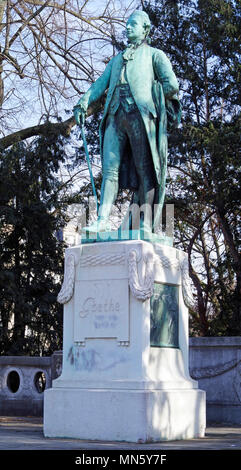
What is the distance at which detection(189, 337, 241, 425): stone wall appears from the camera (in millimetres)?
11867

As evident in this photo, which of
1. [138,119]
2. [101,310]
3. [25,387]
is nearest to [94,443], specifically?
[101,310]

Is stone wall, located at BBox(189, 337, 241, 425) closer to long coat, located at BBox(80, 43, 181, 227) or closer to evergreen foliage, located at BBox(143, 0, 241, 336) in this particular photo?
long coat, located at BBox(80, 43, 181, 227)

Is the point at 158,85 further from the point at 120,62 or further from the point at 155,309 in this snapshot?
the point at 155,309

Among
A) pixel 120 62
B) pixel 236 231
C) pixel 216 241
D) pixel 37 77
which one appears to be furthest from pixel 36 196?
pixel 120 62

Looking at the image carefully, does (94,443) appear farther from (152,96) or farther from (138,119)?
(152,96)

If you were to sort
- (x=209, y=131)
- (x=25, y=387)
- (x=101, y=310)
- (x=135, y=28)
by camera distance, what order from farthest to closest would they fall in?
(x=209, y=131)
(x=25, y=387)
(x=135, y=28)
(x=101, y=310)

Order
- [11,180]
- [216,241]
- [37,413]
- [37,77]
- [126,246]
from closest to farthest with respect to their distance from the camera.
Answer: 1. [126,246]
2. [37,413]
3. [11,180]
4. [37,77]
5. [216,241]

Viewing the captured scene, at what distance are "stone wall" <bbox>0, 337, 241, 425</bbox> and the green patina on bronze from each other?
2925mm

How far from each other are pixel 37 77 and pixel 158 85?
507 inches

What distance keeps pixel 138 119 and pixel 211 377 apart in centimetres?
470

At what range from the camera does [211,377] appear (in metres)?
12.2

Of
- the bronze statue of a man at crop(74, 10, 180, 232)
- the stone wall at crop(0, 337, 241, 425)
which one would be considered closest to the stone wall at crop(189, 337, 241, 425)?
the stone wall at crop(0, 337, 241, 425)

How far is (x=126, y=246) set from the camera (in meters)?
8.82

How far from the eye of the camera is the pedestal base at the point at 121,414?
8133 millimetres
